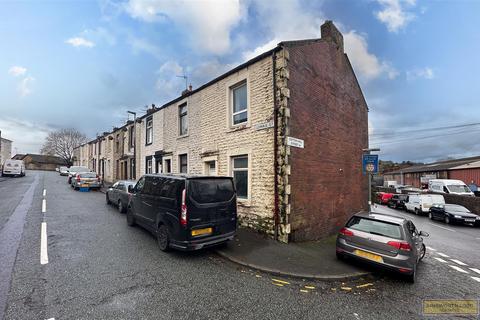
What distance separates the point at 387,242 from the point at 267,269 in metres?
2.93

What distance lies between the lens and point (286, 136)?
7.56 metres

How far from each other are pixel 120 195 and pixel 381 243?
10508 millimetres

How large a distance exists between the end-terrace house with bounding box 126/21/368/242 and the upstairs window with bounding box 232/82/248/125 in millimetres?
41

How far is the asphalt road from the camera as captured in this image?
3566 mm

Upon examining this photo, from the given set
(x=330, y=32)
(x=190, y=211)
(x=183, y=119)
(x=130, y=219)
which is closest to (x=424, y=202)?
(x=330, y=32)

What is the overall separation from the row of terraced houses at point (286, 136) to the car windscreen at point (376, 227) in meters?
2.03

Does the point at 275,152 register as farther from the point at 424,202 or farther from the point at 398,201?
the point at 398,201

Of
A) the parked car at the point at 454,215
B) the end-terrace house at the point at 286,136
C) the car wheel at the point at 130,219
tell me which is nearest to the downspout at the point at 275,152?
the end-terrace house at the point at 286,136

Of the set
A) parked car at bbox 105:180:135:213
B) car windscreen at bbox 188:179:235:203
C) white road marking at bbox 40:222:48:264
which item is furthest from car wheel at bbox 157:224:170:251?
parked car at bbox 105:180:135:213

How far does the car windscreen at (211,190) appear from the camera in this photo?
5.82 meters

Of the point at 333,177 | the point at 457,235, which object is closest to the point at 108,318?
the point at 333,177

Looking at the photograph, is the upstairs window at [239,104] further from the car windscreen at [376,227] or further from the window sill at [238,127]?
the car windscreen at [376,227]

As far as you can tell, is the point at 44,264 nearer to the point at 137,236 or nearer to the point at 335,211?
the point at 137,236

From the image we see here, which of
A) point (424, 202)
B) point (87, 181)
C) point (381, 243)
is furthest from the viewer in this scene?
point (424, 202)
